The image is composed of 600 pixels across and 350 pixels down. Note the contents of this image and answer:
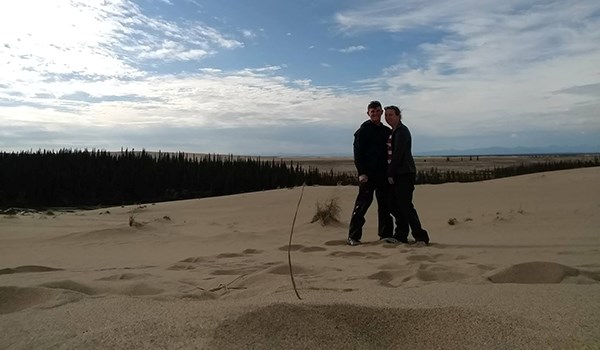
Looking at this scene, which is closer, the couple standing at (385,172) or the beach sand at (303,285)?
the beach sand at (303,285)

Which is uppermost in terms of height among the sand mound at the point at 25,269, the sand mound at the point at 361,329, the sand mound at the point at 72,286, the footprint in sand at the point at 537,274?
the sand mound at the point at 361,329

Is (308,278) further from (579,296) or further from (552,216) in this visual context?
(552,216)

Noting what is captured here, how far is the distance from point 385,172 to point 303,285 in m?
3.32

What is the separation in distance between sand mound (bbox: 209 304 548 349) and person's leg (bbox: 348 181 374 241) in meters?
3.95

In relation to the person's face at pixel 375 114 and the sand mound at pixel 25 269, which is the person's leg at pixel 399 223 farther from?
the sand mound at pixel 25 269

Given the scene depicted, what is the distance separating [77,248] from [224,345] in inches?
186

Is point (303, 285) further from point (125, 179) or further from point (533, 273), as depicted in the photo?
point (125, 179)

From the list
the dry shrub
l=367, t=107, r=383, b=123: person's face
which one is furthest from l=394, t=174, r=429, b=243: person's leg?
the dry shrub

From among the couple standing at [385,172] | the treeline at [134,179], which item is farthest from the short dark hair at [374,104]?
the treeline at [134,179]

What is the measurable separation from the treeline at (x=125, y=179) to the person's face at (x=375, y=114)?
843 centimetres

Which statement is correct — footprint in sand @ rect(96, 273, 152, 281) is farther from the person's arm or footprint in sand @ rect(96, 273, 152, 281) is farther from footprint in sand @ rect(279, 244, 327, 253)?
the person's arm

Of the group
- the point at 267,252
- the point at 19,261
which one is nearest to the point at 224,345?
the point at 267,252

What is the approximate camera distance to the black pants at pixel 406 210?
231 inches

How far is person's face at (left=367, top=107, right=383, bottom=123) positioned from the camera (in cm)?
646
